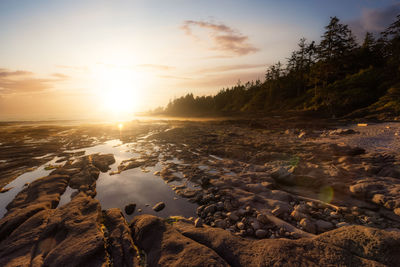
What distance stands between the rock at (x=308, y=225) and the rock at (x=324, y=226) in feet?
0.45

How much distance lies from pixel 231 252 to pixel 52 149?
18705 millimetres

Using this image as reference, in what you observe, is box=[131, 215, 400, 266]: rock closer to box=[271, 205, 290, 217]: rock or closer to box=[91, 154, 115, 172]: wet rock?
box=[271, 205, 290, 217]: rock

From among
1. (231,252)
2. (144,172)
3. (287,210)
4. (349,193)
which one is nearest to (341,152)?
(349,193)

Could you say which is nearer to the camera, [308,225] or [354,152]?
[308,225]

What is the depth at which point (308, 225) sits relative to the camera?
13.8 feet

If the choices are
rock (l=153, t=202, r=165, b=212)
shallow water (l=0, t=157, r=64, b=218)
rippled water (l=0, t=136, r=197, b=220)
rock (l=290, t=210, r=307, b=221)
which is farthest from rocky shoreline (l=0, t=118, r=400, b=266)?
rock (l=153, t=202, r=165, b=212)

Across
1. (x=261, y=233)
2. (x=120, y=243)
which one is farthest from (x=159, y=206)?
(x=261, y=233)

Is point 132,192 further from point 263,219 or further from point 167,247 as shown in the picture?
point 263,219

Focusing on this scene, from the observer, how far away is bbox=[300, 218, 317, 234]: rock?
13.6 ft

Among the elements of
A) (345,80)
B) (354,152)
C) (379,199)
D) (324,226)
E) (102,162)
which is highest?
(345,80)

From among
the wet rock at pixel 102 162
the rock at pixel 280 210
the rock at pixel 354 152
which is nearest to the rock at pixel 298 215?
the rock at pixel 280 210

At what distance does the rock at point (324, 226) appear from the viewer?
13.8 ft

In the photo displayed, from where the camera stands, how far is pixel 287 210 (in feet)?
16.4

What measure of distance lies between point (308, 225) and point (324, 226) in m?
0.47
